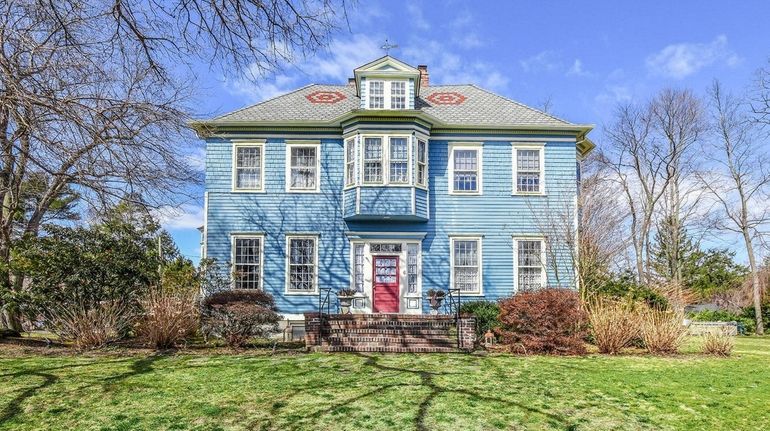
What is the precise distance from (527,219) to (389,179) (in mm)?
4734

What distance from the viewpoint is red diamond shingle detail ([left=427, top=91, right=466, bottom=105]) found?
18.6 metres

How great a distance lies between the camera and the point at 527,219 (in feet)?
55.0

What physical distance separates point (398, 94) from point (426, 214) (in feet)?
13.5

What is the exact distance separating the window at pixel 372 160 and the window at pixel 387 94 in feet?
4.61

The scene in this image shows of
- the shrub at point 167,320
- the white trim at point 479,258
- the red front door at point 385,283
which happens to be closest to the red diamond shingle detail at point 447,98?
the white trim at point 479,258

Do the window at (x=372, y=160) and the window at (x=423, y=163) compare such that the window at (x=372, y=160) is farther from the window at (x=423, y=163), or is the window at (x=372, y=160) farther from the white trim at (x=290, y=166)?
the white trim at (x=290, y=166)

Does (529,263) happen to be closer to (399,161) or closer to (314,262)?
(399,161)

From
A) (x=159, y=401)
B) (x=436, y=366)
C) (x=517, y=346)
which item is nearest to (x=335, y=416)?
(x=159, y=401)

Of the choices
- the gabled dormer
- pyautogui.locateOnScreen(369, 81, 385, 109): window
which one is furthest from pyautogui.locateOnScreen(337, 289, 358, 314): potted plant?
pyautogui.locateOnScreen(369, 81, 385, 109): window

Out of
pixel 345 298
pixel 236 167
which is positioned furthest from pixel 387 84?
pixel 345 298

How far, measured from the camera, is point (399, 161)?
16031 mm

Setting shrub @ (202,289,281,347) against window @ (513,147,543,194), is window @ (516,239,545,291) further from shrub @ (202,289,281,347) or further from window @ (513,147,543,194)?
shrub @ (202,289,281,347)

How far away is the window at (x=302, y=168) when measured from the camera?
16.8 m

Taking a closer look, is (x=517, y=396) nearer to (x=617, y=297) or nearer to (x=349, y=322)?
(x=349, y=322)
